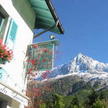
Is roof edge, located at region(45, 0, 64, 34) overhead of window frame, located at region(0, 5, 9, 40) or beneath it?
overhead

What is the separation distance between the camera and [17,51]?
791 centimetres

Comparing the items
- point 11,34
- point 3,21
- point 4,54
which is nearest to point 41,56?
point 11,34

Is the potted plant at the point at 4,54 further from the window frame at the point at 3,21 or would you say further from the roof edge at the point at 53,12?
the roof edge at the point at 53,12

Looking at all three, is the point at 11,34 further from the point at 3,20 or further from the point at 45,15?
the point at 45,15

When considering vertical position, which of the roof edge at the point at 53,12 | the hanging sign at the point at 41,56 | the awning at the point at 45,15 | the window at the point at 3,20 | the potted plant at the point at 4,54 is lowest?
the potted plant at the point at 4,54

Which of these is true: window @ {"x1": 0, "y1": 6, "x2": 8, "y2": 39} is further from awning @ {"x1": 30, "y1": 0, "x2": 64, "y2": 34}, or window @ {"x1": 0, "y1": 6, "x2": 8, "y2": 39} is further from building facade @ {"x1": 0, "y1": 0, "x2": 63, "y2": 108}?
awning @ {"x1": 30, "y1": 0, "x2": 64, "y2": 34}

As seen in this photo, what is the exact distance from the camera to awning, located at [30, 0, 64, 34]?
28.3ft

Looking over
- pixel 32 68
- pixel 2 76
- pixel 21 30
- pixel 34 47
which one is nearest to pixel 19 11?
pixel 21 30

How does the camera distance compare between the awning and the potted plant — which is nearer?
the potted plant

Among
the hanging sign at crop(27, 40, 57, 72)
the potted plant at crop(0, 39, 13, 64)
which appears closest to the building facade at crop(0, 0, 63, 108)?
the hanging sign at crop(27, 40, 57, 72)

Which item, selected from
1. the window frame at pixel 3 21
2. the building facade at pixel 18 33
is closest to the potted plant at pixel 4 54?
the building facade at pixel 18 33

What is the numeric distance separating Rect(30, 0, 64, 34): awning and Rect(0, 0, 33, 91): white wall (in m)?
0.85

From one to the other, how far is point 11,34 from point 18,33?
25.1 inches

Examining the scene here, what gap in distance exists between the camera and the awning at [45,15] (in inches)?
340
